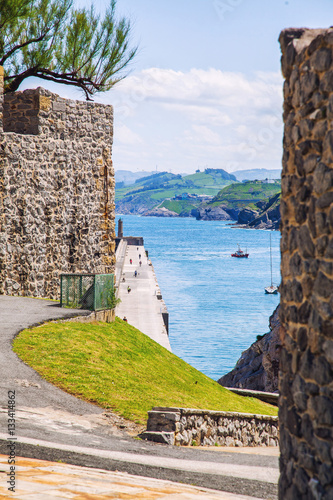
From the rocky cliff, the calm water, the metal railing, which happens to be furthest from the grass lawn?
the calm water

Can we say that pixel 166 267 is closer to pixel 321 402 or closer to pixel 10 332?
pixel 10 332

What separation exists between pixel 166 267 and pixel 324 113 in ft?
373

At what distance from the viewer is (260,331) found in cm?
6669

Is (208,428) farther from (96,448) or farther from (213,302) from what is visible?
(213,302)

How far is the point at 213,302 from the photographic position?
80875 millimetres

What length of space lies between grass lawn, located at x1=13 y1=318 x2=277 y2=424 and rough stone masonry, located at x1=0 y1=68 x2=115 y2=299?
11.4 feet

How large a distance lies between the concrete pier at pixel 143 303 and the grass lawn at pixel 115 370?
15612 mm

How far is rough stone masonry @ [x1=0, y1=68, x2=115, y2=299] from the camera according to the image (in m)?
16.1

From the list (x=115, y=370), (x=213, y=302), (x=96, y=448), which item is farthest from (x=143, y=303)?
(x=96, y=448)

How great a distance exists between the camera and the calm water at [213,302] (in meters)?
57.4

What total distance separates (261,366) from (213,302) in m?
51.4

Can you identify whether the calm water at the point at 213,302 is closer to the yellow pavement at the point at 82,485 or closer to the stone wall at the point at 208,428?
the stone wall at the point at 208,428

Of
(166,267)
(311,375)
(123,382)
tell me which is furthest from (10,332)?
(166,267)

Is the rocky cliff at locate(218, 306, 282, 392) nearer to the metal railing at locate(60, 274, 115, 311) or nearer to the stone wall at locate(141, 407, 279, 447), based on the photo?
the metal railing at locate(60, 274, 115, 311)
